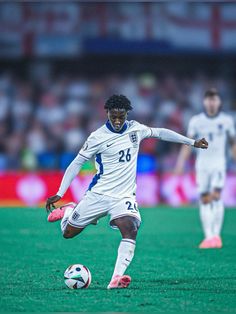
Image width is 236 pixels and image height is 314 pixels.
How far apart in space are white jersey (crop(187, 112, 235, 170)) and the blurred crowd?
8851 mm

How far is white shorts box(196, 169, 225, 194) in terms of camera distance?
14469mm

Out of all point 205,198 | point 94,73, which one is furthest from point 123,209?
point 94,73

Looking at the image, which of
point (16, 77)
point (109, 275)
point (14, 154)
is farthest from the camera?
point (16, 77)

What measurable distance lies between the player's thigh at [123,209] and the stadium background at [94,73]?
13.2m

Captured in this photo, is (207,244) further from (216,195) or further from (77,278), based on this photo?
(77,278)

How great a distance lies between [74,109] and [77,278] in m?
16.2

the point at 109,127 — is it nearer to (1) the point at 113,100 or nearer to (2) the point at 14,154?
(1) the point at 113,100

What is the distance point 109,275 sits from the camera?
35.5ft

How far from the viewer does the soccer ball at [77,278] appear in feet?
31.7

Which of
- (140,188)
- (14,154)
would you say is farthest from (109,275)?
(14,154)

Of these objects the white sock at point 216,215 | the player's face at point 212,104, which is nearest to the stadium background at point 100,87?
the white sock at point 216,215

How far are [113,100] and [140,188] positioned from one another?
12.7 metres

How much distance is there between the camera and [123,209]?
994 cm

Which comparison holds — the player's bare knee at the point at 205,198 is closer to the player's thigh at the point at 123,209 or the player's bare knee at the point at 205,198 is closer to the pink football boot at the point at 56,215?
the pink football boot at the point at 56,215
